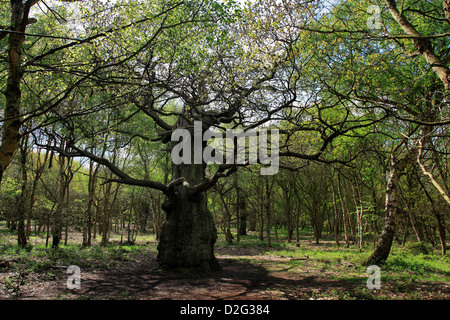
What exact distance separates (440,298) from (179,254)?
7312 mm

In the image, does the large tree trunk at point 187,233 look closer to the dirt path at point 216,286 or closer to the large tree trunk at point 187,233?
the large tree trunk at point 187,233

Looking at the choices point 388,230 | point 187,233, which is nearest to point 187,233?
point 187,233

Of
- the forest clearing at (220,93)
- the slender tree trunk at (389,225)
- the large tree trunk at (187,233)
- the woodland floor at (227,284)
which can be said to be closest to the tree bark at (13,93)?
the forest clearing at (220,93)

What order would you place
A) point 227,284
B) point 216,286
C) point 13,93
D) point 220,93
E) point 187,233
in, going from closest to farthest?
1. point 13,93
2. point 216,286
3. point 227,284
4. point 220,93
5. point 187,233

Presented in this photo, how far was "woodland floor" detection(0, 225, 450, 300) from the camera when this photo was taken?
6.42 m

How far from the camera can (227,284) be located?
8.07 m

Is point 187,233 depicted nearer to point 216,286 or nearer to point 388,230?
point 216,286

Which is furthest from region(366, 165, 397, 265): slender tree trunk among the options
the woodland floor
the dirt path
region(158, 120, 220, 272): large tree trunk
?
region(158, 120, 220, 272): large tree trunk

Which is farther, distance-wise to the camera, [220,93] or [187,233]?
[187,233]

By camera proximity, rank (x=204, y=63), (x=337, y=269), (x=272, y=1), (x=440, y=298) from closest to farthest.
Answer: (x=440, y=298)
(x=272, y=1)
(x=204, y=63)
(x=337, y=269)

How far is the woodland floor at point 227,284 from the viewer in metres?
6.42
